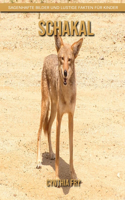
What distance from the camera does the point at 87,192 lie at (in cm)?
643

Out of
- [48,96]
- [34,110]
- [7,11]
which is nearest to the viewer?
[48,96]

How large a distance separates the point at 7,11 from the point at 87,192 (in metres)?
16.1

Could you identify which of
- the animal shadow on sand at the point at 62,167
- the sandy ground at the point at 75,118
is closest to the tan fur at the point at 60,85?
the animal shadow on sand at the point at 62,167

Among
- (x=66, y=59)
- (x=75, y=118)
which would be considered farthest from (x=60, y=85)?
(x=75, y=118)

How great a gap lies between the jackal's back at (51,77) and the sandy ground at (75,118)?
1.54 meters

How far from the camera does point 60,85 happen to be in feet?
20.7

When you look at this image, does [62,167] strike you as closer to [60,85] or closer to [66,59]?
[60,85]

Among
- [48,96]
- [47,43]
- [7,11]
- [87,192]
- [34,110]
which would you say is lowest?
[87,192]

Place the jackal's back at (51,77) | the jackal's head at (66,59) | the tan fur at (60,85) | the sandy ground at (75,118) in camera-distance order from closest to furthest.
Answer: the jackal's head at (66,59)
the tan fur at (60,85)
the sandy ground at (75,118)
the jackal's back at (51,77)

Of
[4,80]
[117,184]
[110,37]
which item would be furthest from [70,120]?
[110,37]

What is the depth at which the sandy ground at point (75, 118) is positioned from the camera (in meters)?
6.55

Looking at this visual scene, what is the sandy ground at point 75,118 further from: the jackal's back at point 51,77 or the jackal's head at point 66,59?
the jackal's head at point 66,59

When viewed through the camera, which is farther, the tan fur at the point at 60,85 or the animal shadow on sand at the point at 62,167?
the animal shadow on sand at the point at 62,167

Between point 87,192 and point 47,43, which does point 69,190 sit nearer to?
point 87,192
